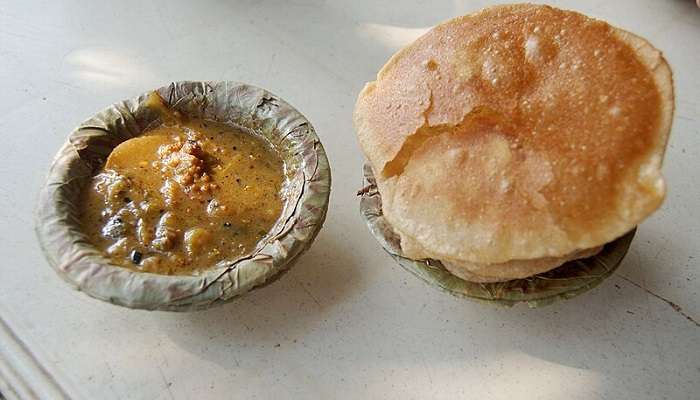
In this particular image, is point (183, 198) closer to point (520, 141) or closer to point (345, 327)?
point (345, 327)

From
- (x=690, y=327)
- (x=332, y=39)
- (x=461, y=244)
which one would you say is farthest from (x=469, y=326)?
(x=332, y=39)

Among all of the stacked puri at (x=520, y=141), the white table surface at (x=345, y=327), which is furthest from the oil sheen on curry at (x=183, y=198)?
the stacked puri at (x=520, y=141)

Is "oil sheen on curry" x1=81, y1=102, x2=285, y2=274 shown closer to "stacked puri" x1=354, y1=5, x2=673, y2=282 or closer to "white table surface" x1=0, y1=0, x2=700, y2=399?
"white table surface" x1=0, y1=0, x2=700, y2=399

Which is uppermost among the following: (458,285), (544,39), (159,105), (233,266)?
(544,39)

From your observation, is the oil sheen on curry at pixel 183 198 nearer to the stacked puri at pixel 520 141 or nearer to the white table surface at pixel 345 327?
the white table surface at pixel 345 327

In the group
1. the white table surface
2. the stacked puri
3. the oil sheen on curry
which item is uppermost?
the stacked puri

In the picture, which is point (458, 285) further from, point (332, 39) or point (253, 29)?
point (253, 29)

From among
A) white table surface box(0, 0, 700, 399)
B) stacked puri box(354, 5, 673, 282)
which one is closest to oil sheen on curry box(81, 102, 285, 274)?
white table surface box(0, 0, 700, 399)

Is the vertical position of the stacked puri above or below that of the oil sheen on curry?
above
